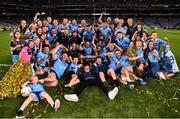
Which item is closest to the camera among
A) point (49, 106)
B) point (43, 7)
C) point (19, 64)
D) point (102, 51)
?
point (49, 106)

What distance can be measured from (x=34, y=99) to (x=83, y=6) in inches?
1744

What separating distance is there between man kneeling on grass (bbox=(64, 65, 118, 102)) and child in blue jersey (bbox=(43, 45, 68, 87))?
1.05 meters

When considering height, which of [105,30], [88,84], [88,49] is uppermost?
[105,30]

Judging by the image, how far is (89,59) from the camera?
45.9 ft

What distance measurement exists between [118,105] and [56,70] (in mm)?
3251

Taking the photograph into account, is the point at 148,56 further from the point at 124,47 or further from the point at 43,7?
the point at 43,7

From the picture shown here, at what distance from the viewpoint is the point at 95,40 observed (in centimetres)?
1582

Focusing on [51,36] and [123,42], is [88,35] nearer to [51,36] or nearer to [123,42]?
[51,36]

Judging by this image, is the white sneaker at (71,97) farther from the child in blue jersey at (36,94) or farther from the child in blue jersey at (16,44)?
the child in blue jersey at (16,44)

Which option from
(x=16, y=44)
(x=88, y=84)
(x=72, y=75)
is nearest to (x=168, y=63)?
(x=88, y=84)

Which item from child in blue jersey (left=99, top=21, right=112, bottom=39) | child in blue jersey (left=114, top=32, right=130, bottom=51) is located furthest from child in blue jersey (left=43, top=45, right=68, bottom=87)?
child in blue jersey (left=99, top=21, right=112, bottom=39)

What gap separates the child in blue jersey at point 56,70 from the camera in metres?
11.4

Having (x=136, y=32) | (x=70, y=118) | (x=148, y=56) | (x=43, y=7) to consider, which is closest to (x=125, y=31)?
(x=136, y=32)

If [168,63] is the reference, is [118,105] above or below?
below
